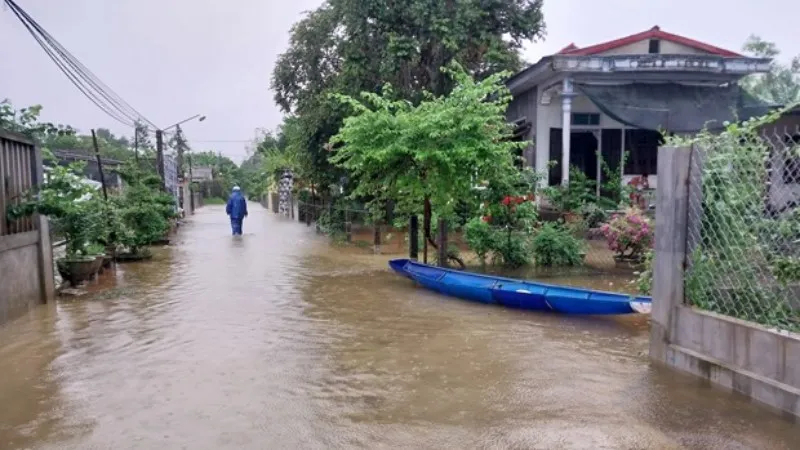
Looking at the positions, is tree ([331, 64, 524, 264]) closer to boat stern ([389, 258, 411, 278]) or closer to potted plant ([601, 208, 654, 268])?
boat stern ([389, 258, 411, 278])

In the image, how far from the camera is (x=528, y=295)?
8672 mm

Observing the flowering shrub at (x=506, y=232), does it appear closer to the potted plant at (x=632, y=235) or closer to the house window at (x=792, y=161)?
the potted plant at (x=632, y=235)

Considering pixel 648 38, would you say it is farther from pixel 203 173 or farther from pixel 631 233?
pixel 203 173

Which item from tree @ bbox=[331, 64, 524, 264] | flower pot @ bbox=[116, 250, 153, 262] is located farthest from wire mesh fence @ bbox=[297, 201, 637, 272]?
flower pot @ bbox=[116, 250, 153, 262]

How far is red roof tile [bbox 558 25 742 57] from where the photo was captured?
16.0 m

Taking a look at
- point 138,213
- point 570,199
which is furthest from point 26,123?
point 570,199

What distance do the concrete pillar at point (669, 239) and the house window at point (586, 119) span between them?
10961 millimetres

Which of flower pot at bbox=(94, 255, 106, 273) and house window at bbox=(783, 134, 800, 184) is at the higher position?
house window at bbox=(783, 134, 800, 184)

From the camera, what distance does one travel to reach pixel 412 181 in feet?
35.6

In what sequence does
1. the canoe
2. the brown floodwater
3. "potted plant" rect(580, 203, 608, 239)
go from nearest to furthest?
the brown floodwater
the canoe
"potted plant" rect(580, 203, 608, 239)

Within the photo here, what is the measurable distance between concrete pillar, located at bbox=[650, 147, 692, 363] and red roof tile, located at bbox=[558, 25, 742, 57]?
1072 centimetres

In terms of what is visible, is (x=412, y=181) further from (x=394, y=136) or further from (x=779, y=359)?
(x=779, y=359)

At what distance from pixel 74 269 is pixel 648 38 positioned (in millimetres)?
14376

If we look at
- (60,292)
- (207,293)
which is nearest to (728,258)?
(207,293)
